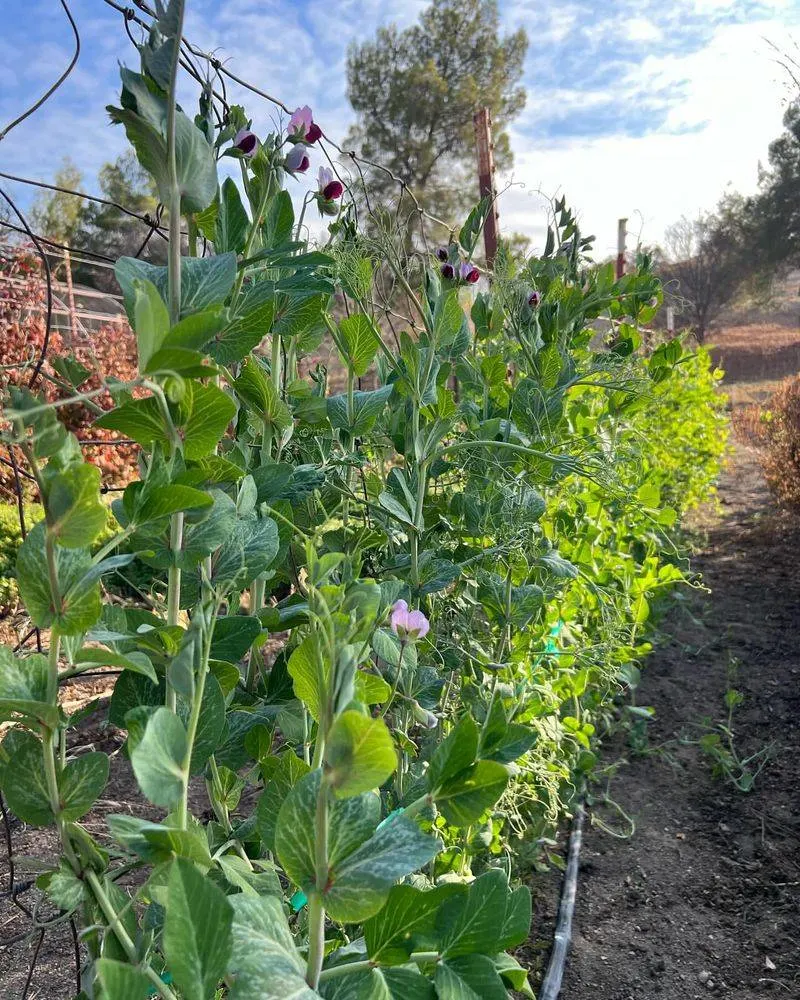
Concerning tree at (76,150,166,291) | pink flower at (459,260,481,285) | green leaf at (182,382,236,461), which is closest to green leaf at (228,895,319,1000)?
green leaf at (182,382,236,461)

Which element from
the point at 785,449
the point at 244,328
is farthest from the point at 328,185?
the point at 785,449

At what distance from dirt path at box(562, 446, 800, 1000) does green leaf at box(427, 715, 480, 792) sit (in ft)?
4.76

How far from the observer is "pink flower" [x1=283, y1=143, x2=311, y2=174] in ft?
2.70

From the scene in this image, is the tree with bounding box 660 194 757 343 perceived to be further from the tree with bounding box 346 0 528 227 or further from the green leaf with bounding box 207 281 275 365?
the green leaf with bounding box 207 281 275 365

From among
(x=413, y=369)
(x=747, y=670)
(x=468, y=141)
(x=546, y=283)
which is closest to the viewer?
(x=413, y=369)

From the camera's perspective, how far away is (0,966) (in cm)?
168

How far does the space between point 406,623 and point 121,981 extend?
39cm

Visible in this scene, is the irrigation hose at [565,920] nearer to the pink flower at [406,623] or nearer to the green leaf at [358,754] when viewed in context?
the pink flower at [406,623]

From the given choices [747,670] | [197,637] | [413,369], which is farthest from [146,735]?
[747,670]

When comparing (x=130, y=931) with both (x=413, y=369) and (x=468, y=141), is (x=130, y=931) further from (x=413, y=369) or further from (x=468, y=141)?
(x=468, y=141)

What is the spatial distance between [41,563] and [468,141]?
24283 millimetres

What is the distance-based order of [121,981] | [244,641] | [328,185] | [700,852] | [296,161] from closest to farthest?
[121,981]
[244,641]
[296,161]
[328,185]
[700,852]

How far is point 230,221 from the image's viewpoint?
757 mm

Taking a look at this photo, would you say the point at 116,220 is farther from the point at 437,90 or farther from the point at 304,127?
the point at 304,127
